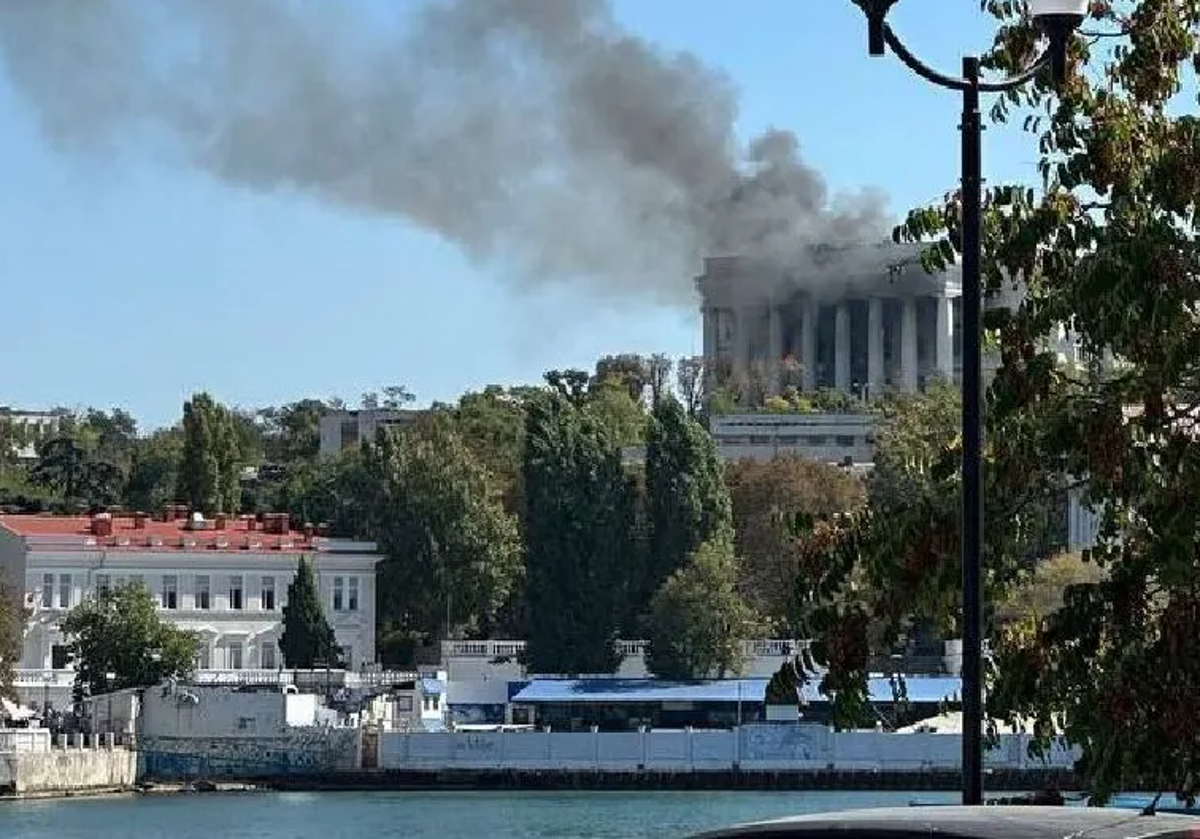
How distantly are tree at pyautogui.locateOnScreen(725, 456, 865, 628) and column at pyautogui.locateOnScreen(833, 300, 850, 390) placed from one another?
46.2 m

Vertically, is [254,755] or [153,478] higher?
[153,478]

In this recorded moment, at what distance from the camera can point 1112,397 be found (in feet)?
49.3

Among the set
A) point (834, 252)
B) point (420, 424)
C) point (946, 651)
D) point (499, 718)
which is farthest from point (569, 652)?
point (834, 252)

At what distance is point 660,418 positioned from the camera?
3499 inches

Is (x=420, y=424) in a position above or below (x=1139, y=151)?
above

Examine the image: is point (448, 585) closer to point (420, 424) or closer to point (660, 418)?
point (660, 418)

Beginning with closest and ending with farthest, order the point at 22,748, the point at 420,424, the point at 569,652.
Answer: the point at 22,748 < the point at 569,652 < the point at 420,424

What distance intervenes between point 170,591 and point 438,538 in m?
8.91

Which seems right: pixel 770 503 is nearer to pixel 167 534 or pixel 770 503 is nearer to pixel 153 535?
pixel 167 534

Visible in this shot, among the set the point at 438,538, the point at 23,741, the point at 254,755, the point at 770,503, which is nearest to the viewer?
the point at 23,741

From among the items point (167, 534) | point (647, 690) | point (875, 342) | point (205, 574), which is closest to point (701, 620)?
point (647, 690)

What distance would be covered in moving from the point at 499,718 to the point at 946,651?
12426 millimetres

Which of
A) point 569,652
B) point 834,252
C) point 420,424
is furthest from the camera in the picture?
point 834,252


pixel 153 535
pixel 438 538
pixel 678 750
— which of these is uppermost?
pixel 153 535
